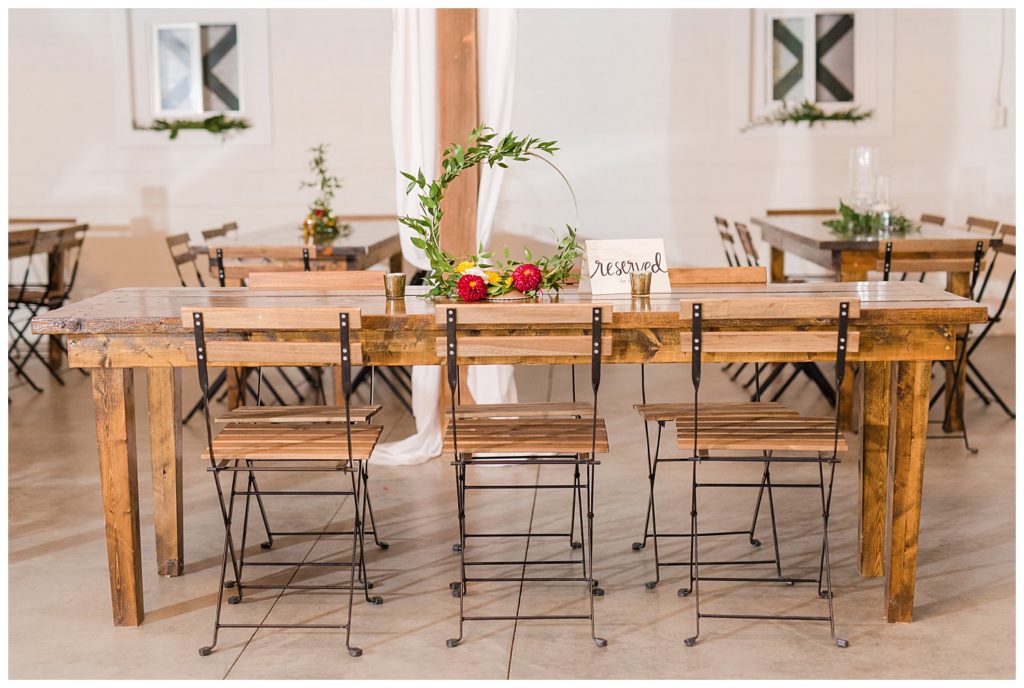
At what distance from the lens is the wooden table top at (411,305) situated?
3.13 meters

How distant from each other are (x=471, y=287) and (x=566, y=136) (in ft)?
18.3

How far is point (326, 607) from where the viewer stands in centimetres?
342

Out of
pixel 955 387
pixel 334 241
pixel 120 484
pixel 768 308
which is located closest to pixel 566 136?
pixel 334 241

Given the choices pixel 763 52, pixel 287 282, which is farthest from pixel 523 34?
pixel 287 282

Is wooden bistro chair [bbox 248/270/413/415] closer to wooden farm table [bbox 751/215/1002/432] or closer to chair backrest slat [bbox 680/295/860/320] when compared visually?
chair backrest slat [bbox 680/295/860/320]

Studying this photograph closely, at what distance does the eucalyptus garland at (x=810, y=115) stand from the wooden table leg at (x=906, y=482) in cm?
564

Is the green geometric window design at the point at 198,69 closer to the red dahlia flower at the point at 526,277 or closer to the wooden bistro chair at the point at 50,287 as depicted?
the wooden bistro chair at the point at 50,287

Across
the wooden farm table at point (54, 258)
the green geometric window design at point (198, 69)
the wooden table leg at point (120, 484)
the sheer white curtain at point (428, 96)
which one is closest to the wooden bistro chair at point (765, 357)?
the wooden table leg at point (120, 484)

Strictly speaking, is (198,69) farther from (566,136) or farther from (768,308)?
(768,308)

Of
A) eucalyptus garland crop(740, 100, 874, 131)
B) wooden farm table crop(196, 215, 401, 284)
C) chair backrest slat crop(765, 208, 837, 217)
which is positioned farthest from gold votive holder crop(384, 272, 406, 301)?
eucalyptus garland crop(740, 100, 874, 131)

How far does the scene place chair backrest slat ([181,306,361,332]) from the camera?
302 cm

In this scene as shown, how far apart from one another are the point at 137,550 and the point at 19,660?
15.9 inches

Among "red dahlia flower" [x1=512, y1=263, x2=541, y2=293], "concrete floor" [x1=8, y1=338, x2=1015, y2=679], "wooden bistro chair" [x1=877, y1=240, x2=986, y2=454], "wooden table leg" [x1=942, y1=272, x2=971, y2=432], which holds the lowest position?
"concrete floor" [x1=8, y1=338, x2=1015, y2=679]

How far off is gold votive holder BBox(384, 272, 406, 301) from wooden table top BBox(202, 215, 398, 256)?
76.5 inches
